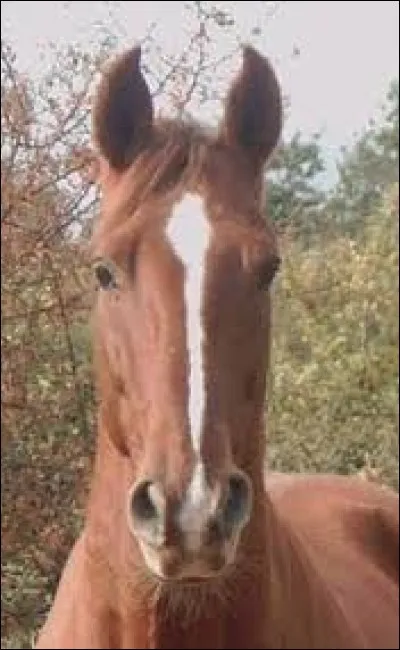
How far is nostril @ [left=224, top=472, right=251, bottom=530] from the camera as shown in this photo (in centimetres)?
298

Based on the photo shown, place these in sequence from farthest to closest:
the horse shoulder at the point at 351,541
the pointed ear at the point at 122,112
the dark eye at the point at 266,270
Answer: the horse shoulder at the point at 351,541
the pointed ear at the point at 122,112
the dark eye at the point at 266,270

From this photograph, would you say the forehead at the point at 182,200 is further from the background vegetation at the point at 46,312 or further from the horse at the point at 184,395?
the background vegetation at the point at 46,312

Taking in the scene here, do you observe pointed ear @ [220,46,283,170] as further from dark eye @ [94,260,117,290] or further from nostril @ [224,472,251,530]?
nostril @ [224,472,251,530]

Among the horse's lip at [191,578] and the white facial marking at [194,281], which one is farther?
the white facial marking at [194,281]

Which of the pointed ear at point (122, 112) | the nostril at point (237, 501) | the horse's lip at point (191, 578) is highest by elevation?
the pointed ear at point (122, 112)

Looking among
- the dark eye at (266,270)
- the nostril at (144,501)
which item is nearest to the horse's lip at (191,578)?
the nostril at (144,501)

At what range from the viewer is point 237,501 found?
3010 mm

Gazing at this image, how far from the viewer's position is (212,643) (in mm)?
3301

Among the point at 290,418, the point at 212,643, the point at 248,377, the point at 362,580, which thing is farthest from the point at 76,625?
the point at 290,418

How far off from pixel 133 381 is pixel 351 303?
49.6 ft

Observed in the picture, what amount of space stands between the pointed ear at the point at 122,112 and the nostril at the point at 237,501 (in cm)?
86

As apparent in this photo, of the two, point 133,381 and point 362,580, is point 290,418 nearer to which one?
point 362,580

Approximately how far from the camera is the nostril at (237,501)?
2.98 m

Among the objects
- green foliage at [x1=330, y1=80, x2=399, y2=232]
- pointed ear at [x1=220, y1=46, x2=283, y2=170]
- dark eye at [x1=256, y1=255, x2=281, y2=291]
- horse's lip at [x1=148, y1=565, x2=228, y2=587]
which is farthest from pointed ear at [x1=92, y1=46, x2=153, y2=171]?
green foliage at [x1=330, y1=80, x2=399, y2=232]
